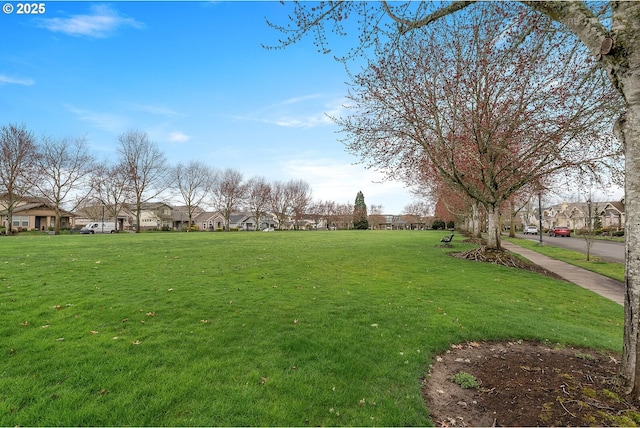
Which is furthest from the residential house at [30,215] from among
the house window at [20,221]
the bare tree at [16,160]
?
the bare tree at [16,160]

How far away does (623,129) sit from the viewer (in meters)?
3.47

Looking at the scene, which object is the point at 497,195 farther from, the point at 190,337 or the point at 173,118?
the point at 173,118

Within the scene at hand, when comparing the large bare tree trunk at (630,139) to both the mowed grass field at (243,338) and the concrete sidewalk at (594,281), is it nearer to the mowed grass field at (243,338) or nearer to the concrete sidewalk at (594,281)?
the mowed grass field at (243,338)

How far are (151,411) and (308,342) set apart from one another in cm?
230

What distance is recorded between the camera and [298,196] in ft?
256

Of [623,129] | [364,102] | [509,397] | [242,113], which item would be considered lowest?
[509,397]

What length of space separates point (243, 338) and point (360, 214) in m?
85.8

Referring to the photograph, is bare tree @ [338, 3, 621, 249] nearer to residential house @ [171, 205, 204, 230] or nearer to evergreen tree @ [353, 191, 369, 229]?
evergreen tree @ [353, 191, 369, 229]

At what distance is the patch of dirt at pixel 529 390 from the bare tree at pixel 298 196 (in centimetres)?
7346

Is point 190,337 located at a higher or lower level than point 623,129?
lower

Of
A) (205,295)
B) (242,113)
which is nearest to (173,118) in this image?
(242,113)

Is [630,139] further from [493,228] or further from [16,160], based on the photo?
[16,160]

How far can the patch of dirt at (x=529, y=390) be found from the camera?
3.03 m

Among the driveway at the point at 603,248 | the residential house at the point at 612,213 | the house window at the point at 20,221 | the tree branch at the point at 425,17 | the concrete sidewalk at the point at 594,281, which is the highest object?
the tree branch at the point at 425,17
